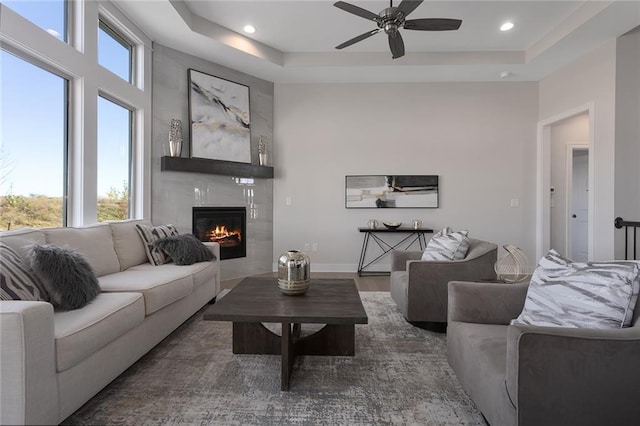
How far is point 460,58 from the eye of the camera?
4.41 metres

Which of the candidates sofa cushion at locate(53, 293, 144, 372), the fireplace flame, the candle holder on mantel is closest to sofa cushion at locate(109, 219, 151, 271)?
sofa cushion at locate(53, 293, 144, 372)

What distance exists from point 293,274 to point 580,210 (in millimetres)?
6411

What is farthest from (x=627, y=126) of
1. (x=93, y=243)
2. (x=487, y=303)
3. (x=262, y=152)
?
(x=93, y=243)

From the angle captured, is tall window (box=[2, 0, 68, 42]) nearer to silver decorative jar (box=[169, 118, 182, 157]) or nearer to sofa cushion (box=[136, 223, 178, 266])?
silver decorative jar (box=[169, 118, 182, 157])

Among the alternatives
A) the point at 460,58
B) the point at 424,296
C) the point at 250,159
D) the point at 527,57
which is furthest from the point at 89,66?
the point at 527,57

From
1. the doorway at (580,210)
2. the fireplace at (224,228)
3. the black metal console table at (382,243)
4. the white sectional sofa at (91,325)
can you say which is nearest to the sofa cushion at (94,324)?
the white sectional sofa at (91,325)

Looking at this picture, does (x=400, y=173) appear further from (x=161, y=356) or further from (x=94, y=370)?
(x=94, y=370)

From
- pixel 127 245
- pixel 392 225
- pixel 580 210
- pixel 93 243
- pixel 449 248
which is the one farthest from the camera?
pixel 580 210

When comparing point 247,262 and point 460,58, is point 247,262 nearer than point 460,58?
No

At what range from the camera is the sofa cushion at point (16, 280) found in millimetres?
1533

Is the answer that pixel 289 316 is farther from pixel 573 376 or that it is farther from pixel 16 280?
pixel 16 280

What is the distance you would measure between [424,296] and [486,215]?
3066 mm

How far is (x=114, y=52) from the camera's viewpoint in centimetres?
350

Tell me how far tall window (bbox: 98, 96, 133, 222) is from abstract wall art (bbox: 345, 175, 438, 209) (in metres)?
2.96
